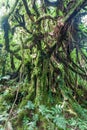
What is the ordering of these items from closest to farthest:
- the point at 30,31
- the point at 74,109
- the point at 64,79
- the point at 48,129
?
1. the point at 48,129
2. the point at 74,109
3. the point at 30,31
4. the point at 64,79

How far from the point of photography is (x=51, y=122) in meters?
2.97

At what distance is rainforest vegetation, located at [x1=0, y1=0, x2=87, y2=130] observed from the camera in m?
3.06

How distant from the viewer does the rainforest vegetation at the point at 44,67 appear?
3.06 m

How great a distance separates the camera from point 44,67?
355 centimetres

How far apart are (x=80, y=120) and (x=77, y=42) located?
4.54 ft

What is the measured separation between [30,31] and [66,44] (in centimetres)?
58

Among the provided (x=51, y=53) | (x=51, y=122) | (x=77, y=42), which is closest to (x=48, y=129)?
(x=51, y=122)

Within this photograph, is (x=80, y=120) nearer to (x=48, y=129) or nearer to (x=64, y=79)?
(x=48, y=129)

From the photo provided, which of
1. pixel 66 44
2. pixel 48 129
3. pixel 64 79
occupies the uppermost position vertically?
pixel 66 44

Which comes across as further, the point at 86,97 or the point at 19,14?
the point at 86,97

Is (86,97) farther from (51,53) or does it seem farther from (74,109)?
(51,53)

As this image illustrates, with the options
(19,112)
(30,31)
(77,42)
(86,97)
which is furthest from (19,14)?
(86,97)

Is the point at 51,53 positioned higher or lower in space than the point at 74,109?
higher

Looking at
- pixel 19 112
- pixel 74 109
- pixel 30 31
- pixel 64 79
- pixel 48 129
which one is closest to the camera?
pixel 48 129
